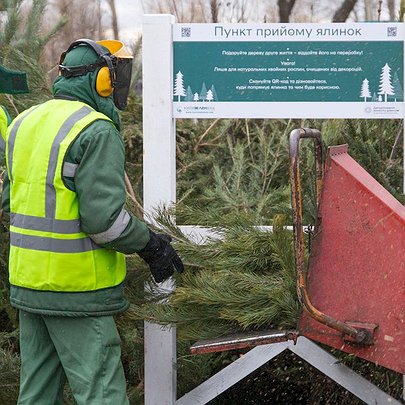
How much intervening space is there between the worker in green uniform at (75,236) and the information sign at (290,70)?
641 mm

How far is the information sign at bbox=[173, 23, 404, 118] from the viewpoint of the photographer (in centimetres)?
454

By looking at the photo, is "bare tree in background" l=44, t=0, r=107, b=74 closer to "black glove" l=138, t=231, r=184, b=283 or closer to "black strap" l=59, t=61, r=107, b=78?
"black strap" l=59, t=61, r=107, b=78

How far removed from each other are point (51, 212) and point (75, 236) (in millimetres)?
133

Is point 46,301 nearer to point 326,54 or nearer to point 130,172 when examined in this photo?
point 326,54

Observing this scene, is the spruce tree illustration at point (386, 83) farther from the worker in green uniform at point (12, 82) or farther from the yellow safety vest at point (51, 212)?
the worker in green uniform at point (12, 82)

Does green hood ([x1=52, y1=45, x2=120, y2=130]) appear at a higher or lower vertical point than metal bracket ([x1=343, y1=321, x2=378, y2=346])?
higher

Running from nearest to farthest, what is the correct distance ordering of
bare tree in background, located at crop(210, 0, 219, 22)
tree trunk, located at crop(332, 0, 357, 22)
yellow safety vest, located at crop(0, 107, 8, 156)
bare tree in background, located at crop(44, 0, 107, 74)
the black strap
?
1. the black strap
2. yellow safety vest, located at crop(0, 107, 8, 156)
3. bare tree in background, located at crop(210, 0, 219, 22)
4. tree trunk, located at crop(332, 0, 357, 22)
5. bare tree in background, located at crop(44, 0, 107, 74)

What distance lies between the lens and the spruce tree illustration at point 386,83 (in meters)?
4.53

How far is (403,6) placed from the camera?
477 cm

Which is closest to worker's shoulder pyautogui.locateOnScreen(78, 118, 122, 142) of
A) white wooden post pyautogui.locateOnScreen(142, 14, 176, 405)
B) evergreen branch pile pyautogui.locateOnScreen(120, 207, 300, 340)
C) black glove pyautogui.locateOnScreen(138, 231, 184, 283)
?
black glove pyautogui.locateOnScreen(138, 231, 184, 283)

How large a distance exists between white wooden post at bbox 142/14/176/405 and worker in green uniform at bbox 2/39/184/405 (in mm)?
540

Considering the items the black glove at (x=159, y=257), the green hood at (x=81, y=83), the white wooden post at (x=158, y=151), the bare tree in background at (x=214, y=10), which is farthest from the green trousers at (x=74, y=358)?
the bare tree in background at (x=214, y=10)

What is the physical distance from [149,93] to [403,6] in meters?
1.31

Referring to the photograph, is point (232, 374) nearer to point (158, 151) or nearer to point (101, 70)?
point (158, 151)
